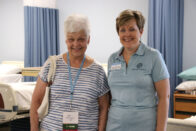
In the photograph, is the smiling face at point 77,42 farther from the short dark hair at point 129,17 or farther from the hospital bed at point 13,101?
the hospital bed at point 13,101

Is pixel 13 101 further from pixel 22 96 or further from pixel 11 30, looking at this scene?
pixel 11 30

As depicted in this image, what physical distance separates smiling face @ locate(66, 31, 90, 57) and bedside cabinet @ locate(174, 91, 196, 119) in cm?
249

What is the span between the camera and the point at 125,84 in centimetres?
174

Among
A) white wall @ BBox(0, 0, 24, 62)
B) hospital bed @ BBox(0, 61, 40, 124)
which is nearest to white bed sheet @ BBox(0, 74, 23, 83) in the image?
white wall @ BBox(0, 0, 24, 62)

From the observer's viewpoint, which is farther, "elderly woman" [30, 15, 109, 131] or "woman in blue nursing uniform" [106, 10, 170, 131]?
"elderly woman" [30, 15, 109, 131]

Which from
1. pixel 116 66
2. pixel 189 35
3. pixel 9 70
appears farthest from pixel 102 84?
pixel 9 70

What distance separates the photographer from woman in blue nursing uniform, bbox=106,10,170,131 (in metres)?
1.70

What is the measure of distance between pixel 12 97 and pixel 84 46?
1.55 metres

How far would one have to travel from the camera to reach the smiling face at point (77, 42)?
1.82 m

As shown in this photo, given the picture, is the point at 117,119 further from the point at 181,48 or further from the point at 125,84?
the point at 181,48

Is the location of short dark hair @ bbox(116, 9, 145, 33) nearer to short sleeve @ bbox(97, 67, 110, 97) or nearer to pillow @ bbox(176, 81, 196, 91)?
short sleeve @ bbox(97, 67, 110, 97)

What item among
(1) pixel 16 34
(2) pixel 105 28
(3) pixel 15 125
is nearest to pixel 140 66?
(3) pixel 15 125

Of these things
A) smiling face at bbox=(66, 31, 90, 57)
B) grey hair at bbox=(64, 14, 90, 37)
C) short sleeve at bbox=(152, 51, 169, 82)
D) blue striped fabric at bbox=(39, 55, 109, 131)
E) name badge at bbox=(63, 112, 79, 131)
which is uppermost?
grey hair at bbox=(64, 14, 90, 37)

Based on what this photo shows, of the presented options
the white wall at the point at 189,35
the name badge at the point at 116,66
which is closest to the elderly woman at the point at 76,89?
the name badge at the point at 116,66
